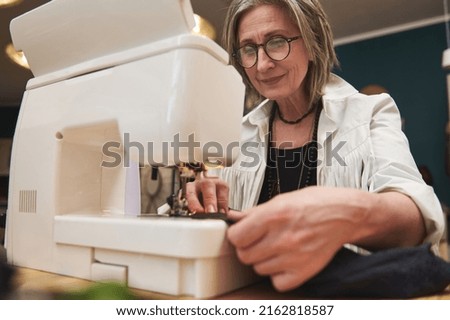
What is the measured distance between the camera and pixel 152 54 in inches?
18.7

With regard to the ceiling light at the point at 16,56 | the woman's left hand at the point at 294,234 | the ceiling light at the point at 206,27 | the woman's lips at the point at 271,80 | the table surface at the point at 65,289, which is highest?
the ceiling light at the point at 206,27

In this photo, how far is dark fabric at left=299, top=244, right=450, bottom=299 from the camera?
1.22ft

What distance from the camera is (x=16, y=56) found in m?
0.69

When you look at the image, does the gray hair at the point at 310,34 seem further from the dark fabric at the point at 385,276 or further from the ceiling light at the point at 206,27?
the dark fabric at the point at 385,276

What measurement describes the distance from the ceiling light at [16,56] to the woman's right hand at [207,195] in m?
0.37

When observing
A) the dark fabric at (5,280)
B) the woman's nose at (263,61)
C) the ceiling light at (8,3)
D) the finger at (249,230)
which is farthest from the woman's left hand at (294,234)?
the ceiling light at (8,3)

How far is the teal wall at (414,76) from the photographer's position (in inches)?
33.0

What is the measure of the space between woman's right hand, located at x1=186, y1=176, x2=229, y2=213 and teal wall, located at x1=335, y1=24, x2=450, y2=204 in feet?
1.49

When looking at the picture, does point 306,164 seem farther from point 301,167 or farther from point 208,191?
point 208,191

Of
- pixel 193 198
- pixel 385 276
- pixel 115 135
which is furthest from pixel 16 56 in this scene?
pixel 385 276

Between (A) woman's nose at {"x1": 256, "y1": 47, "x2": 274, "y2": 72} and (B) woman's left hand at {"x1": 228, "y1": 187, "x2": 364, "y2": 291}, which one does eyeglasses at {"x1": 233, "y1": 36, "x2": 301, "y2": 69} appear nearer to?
(A) woman's nose at {"x1": 256, "y1": 47, "x2": 274, "y2": 72}

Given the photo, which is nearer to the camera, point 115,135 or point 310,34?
point 115,135

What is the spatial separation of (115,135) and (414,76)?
756 mm
